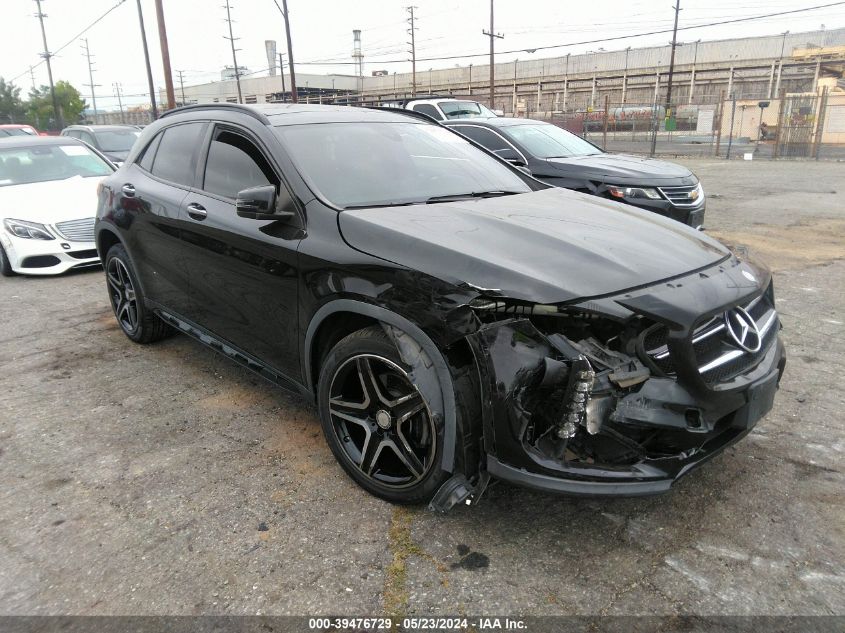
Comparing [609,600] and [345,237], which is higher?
[345,237]

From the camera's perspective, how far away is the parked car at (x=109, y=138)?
13.1 meters

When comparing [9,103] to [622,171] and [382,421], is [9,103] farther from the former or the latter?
[382,421]

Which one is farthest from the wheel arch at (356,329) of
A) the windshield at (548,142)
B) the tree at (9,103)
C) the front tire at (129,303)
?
the tree at (9,103)

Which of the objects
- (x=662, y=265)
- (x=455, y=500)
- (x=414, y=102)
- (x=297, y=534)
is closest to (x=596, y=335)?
(x=662, y=265)

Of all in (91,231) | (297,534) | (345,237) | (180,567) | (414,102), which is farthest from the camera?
(414,102)

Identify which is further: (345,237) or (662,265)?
(345,237)

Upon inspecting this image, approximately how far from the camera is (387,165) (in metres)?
3.42

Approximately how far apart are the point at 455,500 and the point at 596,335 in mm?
823

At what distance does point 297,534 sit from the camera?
2.59m

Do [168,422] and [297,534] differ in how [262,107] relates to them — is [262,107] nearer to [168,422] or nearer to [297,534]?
[168,422]

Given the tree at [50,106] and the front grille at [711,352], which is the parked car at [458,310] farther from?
the tree at [50,106]

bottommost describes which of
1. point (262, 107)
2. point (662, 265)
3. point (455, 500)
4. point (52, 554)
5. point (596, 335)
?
point (52, 554)

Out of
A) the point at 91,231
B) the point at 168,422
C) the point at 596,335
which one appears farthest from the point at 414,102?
the point at 596,335

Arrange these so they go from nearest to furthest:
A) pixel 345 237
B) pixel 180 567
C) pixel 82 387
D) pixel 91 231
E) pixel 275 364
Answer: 1. pixel 180 567
2. pixel 345 237
3. pixel 275 364
4. pixel 82 387
5. pixel 91 231
